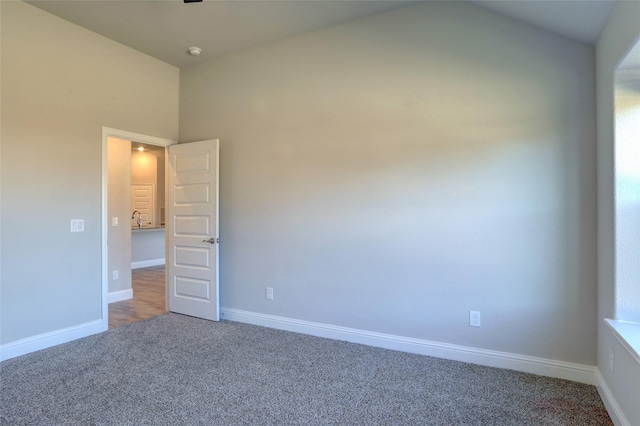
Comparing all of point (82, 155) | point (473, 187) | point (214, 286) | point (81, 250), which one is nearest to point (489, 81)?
point (473, 187)

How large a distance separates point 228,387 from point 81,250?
7.21 feet

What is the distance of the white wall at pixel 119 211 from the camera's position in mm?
4859

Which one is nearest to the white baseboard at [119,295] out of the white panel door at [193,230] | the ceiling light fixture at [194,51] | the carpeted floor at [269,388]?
the white panel door at [193,230]

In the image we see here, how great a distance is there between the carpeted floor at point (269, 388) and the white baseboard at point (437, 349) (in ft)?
0.24

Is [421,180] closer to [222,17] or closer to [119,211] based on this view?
[222,17]

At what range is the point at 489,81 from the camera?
2746 mm

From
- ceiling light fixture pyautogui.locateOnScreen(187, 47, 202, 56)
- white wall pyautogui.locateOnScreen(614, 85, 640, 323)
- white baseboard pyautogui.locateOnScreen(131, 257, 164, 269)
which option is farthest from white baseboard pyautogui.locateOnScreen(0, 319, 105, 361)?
white wall pyautogui.locateOnScreen(614, 85, 640, 323)

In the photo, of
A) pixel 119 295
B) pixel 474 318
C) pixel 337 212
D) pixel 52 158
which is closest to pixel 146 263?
pixel 119 295

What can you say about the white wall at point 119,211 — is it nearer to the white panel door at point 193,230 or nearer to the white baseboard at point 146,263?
the white panel door at point 193,230

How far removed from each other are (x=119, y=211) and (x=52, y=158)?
1949mm

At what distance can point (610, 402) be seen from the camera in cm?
209

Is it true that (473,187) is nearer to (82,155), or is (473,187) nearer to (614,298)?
(614,298)

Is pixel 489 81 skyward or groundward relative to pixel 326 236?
skyward

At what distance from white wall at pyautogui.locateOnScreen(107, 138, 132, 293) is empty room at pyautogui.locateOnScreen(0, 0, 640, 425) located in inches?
48.2
